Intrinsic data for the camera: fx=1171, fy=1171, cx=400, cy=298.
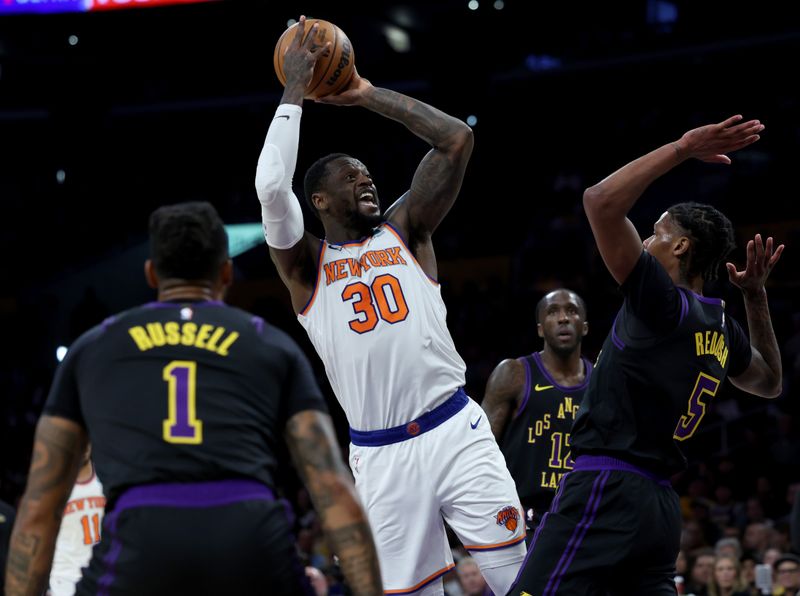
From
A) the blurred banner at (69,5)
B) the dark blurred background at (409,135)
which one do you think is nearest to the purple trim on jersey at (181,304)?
the dark blurred background at (409,135)

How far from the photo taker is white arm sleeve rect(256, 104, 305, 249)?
5.10 metres

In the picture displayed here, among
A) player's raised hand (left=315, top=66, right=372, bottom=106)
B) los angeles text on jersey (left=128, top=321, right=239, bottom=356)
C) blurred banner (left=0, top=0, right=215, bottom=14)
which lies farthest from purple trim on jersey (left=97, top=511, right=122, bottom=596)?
blurred banner (left=0, top=0, right=215, bottom=14)

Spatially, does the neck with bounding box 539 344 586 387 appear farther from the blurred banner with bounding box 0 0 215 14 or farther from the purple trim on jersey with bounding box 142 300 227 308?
the blurred banner with bounding box 0 0 215 14

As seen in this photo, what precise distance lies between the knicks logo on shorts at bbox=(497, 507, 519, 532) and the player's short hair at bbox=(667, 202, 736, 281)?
1322 millimetres

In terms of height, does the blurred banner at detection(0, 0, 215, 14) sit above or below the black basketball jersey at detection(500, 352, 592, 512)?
above

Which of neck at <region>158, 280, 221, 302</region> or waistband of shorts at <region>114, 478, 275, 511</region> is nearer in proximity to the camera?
waistband of shorts at <region>114, 478, 275, 511</region>

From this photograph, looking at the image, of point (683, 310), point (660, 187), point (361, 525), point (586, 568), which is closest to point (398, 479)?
point (586, 568)

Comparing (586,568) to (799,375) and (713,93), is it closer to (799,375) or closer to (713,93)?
(799,375)

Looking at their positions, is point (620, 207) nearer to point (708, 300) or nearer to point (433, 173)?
point (708, 300)

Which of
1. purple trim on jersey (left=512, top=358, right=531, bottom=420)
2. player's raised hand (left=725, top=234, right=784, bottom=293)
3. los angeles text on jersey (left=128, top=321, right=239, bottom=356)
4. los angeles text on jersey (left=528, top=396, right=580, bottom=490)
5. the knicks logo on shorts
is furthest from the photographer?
purple trim on jersey (left=512, top=358, right=531, bottom=420)

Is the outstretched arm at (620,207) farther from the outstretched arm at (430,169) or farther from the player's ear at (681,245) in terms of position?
the outstretched arm at (430,169)

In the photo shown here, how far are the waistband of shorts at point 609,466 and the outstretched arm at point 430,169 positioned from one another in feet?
4.98

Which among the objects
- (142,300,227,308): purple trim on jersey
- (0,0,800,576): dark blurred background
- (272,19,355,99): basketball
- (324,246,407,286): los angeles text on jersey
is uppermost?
(0,0,800,576): dark blurred background

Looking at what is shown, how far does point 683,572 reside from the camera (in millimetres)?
10867
